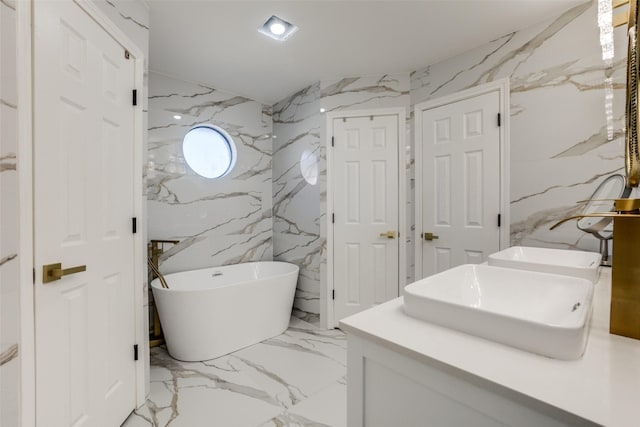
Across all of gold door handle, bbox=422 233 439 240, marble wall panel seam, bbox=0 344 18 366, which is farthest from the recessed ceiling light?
marble wall panel seam, bbox=0 344 18 366

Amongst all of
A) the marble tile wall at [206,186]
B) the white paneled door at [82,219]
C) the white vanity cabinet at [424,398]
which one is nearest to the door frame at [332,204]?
the marble tile wall at [206,186]

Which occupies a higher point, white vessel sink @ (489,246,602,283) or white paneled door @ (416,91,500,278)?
white paneled door @ (416,91,500,278)

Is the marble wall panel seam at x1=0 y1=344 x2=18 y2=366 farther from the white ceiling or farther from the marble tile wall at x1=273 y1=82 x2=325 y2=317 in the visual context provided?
the marble tile wall at x1=273 y1=82 x2=325 y2=317

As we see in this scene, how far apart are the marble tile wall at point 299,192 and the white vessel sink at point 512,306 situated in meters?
2.00

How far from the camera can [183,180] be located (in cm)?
290

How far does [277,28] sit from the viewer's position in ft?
6.59

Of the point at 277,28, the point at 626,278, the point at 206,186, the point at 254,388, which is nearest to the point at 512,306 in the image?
the point at 626,278

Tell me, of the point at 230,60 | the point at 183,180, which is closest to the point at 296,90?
the point at 230,60

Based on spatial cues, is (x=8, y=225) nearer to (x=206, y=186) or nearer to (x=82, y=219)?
(x=82, y=219)

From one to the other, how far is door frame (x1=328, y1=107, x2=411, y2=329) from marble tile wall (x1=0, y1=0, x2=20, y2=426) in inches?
89.2

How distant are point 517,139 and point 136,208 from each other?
267 cm

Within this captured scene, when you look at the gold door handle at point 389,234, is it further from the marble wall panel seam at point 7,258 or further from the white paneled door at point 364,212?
the marble wall panel seam at point 7,258

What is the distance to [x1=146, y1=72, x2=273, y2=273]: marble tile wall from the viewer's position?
275 centimetres

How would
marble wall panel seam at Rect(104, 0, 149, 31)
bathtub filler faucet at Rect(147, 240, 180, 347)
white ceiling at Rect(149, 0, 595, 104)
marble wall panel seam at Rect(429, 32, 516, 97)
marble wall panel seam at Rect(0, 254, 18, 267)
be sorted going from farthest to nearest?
bathtub filler faucet at Rect(147, 240, 180, 347)
marble wall panel seam at Rect(429, 32, 516, 97)
white ceiling at Rect(149, 0, 595, 104)
marble wall panel seam at Rect(104, 0, 149, 31)
marble wall panel seam at Rect(0, 254, 18, 267)
